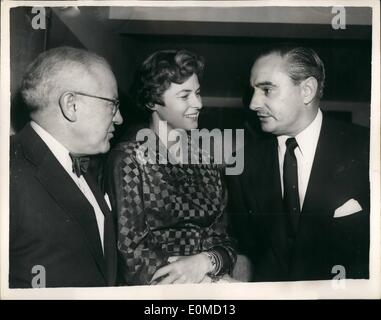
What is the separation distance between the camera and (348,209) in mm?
2936

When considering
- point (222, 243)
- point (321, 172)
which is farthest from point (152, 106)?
point (321, 172)

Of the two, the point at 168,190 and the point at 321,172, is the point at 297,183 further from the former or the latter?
the point at 168,190

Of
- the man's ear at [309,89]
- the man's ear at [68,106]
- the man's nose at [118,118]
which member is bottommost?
the man's nose at [118,118]

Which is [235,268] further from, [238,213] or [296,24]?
[296,24]

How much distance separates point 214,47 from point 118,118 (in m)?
0.60

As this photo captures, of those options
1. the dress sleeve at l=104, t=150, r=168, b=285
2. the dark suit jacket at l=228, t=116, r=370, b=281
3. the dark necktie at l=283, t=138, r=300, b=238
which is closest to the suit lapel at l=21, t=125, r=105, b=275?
the dress sleeve at l=104, t=150, r=168, b=285

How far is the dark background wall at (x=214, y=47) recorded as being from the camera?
9.29ft

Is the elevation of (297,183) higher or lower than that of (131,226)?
higher

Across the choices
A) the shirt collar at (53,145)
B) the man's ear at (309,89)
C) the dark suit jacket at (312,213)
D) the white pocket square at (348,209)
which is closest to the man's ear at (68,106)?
the shirt collar at (53,145)

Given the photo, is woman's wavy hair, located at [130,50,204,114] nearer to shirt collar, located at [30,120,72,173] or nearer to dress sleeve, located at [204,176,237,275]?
shirt collar, located at [30,120,72,173]

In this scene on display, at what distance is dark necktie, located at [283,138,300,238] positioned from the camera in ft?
9.51

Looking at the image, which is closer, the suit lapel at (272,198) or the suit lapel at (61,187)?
the suit lapel at (61,187)

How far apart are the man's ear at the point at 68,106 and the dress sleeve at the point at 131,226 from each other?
29 cm

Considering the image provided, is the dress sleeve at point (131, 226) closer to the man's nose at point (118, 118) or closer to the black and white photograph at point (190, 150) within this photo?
the black and white photograph at point (190, 150)
